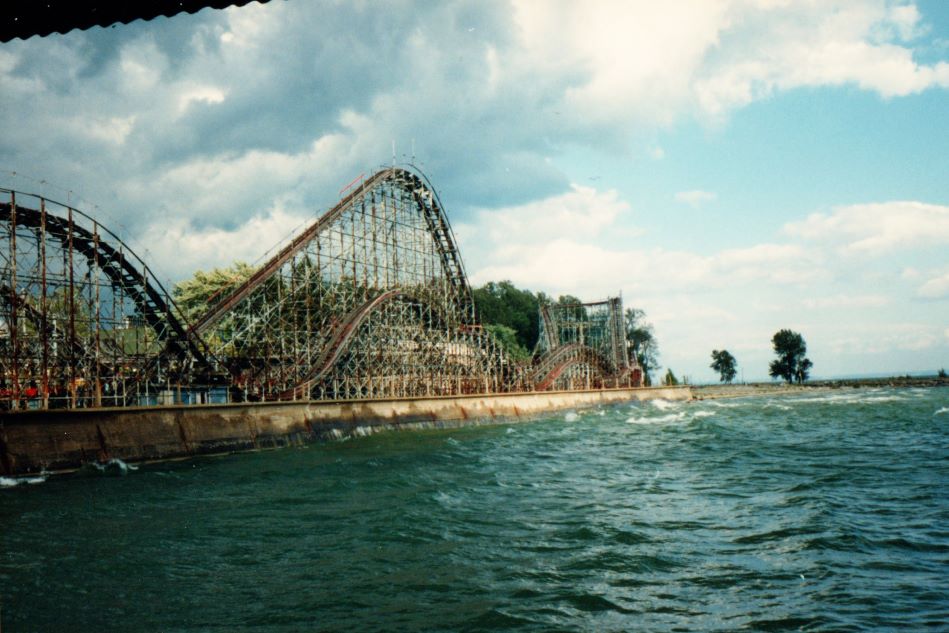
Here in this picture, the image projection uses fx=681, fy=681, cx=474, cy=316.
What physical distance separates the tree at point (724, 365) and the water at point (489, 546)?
105722mm

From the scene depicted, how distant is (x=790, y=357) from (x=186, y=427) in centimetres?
11201

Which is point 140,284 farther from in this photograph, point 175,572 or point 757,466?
point 757,466

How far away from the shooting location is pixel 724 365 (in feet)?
400

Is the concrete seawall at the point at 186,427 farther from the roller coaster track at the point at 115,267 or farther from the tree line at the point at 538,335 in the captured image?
the tree line at the point at 538,335

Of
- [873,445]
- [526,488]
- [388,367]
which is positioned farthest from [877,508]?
[388,367]

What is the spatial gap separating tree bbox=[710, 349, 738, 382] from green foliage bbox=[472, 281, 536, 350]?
37547 mm

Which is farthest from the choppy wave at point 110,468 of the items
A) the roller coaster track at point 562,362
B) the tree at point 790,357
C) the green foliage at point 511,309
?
the tree at point 790,357

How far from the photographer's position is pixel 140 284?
86.6ft

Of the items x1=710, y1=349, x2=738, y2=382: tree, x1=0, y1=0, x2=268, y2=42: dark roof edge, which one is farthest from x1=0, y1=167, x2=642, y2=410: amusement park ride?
x1=710, y1=349, x2=738, y2=382: tree

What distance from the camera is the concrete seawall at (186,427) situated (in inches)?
760

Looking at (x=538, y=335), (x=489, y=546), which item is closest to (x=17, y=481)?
(x=489, y=546)

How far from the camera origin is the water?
7.51 metres

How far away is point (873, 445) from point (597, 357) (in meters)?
48.2

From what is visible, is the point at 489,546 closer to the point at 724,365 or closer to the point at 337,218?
the point at 337,218
